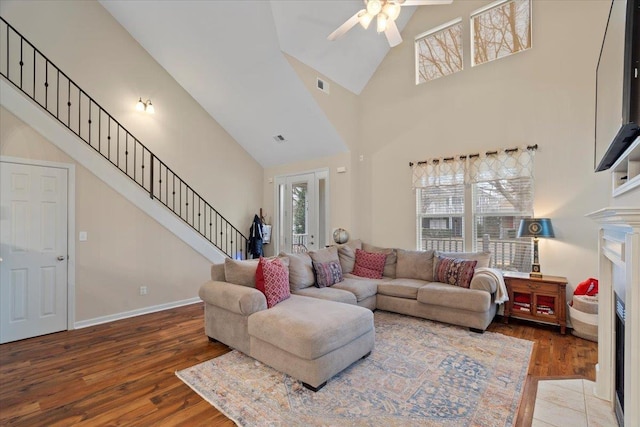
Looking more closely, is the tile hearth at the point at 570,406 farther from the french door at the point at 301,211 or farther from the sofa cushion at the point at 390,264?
the french door at the point at 301,211

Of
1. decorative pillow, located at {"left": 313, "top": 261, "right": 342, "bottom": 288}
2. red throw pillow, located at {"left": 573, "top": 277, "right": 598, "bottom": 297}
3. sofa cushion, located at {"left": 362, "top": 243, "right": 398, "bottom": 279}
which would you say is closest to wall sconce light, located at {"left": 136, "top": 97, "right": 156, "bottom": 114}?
decorative pillow, located at {"left": 313, "top": 261, "right": 342, "bottom": 288}

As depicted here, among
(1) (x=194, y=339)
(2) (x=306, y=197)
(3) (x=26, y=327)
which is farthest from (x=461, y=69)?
(3) (x=26, y=327)

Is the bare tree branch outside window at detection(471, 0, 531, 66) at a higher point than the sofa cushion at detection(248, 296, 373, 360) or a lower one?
higher

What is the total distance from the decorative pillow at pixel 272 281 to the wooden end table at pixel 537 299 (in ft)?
9.73

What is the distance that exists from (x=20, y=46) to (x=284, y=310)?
16.2 feet

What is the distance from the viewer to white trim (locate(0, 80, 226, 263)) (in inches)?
136

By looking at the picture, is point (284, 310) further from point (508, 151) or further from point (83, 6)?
point (83, 6)

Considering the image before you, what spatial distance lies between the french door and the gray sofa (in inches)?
47.5

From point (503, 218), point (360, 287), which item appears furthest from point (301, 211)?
point (503, 218)

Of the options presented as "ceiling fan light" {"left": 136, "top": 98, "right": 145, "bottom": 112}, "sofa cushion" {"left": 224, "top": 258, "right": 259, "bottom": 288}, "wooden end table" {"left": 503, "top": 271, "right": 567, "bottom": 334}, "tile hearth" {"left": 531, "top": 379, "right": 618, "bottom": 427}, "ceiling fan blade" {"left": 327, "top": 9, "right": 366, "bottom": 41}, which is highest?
"ceiling fan blade" {"left": 327, "top": 9, "right": 366, "bottom": 41}

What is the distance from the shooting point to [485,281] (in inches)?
144

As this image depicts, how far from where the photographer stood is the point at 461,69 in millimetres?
4719

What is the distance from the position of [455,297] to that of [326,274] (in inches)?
Answer: 65.6

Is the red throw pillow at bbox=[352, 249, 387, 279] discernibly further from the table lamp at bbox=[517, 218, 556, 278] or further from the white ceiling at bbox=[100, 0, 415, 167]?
the white ceiling at bbox=[100, 0, 415, 167]
